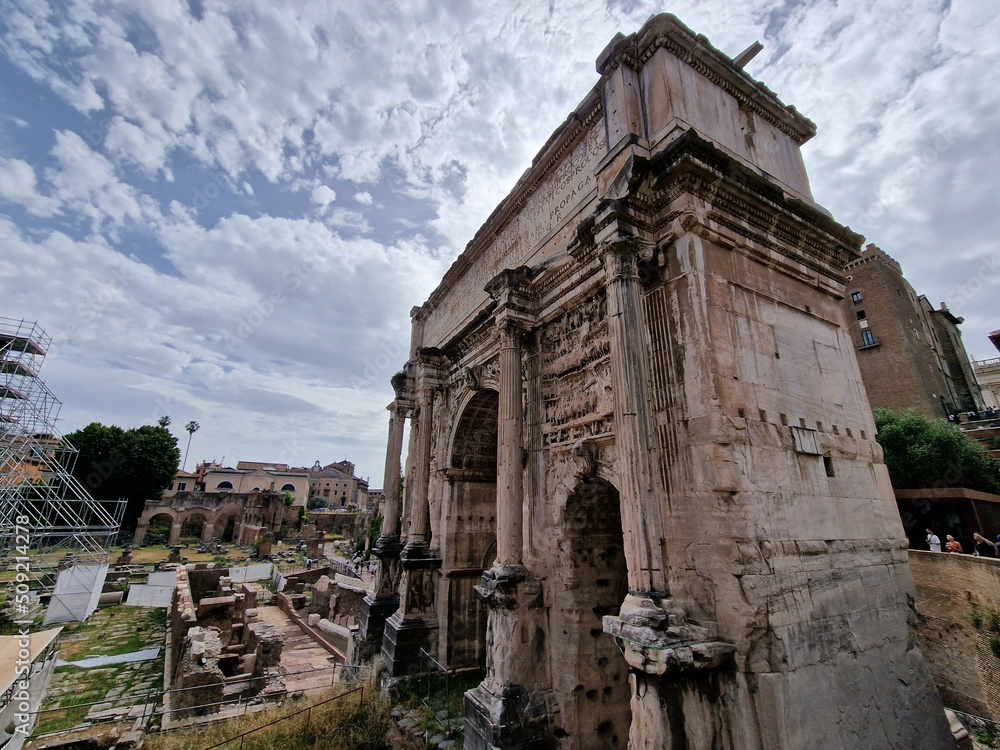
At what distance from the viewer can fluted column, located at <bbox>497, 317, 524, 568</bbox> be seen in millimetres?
7105

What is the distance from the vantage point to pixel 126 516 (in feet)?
128

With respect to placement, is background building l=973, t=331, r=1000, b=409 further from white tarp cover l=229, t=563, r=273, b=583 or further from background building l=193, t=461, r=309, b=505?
background building l=193, t=461, r=309, b=505

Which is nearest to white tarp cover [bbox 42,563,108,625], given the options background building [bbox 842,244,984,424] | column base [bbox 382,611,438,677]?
column base [bbox 382,611,438,677]

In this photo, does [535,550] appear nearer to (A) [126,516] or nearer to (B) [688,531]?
(B) [688,531]

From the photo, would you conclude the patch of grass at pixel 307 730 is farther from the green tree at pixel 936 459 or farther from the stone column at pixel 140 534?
the stone column at pixel 140 534

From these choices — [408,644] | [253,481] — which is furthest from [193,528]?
[408,644]

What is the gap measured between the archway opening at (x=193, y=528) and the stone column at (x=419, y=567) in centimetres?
4072

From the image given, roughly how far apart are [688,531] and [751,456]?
1041 millimetres

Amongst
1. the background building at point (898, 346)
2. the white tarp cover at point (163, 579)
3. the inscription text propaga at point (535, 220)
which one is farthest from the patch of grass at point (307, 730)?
the background building at point (898, 346)

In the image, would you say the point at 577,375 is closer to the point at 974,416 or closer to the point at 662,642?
the point at 662,642

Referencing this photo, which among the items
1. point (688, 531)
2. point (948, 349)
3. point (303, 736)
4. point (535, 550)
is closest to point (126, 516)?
point (303, 736)

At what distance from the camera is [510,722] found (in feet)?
19.9

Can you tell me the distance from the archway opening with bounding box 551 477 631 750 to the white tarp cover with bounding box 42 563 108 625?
20.9m

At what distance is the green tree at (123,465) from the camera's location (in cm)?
3800
